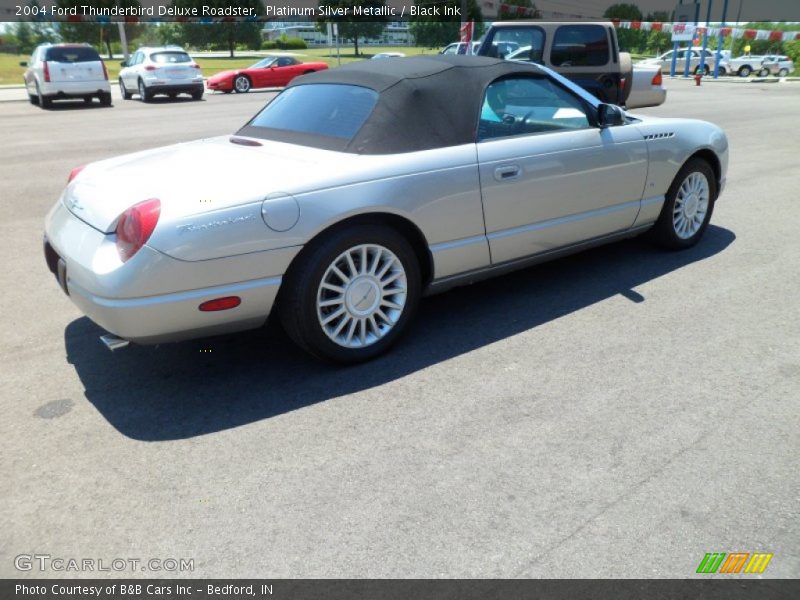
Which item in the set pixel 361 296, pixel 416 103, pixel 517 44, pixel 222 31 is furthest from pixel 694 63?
pixel 361 296

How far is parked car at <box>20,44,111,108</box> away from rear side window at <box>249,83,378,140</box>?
16.4 metres

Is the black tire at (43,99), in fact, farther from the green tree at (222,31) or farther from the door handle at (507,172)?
the green tree at (222,31)

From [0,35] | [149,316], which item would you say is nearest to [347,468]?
[149,316]

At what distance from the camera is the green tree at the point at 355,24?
56.8 metres

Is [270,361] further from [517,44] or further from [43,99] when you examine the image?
[43,99]

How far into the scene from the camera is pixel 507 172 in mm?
4180

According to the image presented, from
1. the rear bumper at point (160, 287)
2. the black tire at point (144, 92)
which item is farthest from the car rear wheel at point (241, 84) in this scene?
the rear bumper at point (160, 287)

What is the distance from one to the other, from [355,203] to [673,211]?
293 cm

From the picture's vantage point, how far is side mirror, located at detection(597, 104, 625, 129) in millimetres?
4742

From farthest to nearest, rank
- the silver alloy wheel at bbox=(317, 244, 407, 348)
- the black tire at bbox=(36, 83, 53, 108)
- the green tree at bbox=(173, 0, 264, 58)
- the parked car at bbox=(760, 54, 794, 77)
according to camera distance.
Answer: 1. the green tree at bbox=(173, 0, 264, 58)
2. the parked car at bbox=(760, 54, 794, 77)
3. the black tire at bbox=(36, 83, 53, 108)
4. the silver alloy wheel at bbox=(317, 244, 407, 348)

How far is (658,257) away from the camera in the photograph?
220 inches

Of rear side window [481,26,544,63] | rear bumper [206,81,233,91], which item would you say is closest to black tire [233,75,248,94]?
rear bumper [206,81,233,91]

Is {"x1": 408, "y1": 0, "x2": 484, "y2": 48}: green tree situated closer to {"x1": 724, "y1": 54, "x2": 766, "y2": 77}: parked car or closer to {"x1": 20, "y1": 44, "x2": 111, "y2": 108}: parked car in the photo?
{"x1": 724, "y1": 54, "x2": 766, "y2": 77}: parked car
